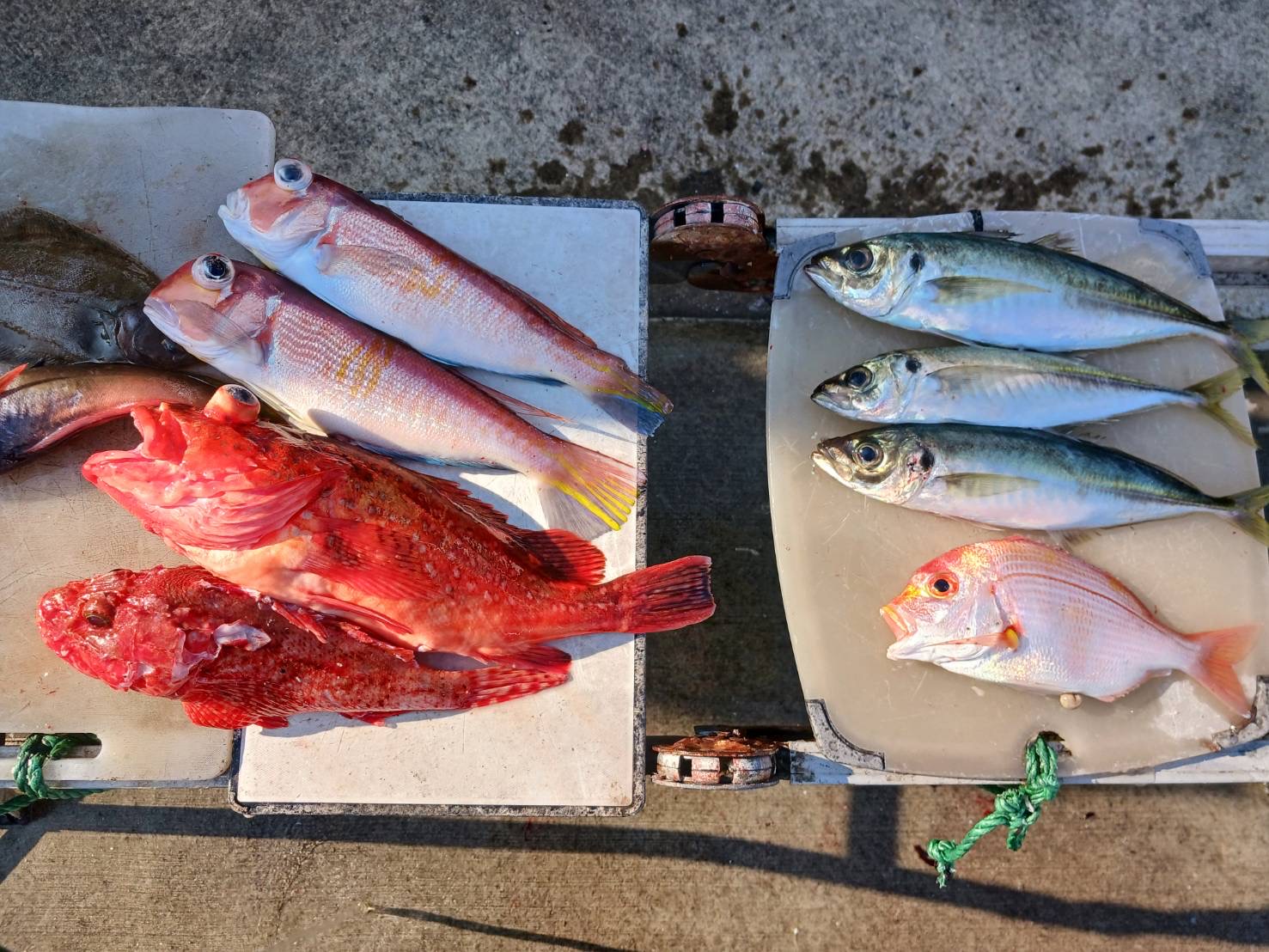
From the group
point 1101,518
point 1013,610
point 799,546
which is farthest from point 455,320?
point 1101,518

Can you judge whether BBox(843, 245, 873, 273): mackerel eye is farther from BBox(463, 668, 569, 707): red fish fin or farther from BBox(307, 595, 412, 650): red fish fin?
BBox(307, 595, 412, 650): red fish fin

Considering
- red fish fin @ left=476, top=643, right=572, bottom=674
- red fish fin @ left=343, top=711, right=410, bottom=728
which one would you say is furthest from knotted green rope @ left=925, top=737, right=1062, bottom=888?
red fish fin @ left=343, top=711, right=410, bottom=728

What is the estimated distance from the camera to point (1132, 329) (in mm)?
2379

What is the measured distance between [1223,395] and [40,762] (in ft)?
11.8

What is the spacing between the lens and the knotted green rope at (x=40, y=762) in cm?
205

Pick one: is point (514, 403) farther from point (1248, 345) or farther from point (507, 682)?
point (1248, 345)

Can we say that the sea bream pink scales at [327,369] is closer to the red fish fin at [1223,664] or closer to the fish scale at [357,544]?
the fish scale at [357,544]

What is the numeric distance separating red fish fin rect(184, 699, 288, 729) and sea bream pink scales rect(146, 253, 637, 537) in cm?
73

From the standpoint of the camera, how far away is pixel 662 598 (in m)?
2.07

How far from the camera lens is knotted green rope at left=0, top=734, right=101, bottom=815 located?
6.73ft

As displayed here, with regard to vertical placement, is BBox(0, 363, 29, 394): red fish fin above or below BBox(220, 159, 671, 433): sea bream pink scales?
below

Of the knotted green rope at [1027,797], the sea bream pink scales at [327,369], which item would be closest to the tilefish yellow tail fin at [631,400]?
the sea bream pink scales at [327,369]

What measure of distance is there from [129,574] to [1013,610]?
2389 mm

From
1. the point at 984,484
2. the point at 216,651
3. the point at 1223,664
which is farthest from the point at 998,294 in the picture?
the point at 216,651
